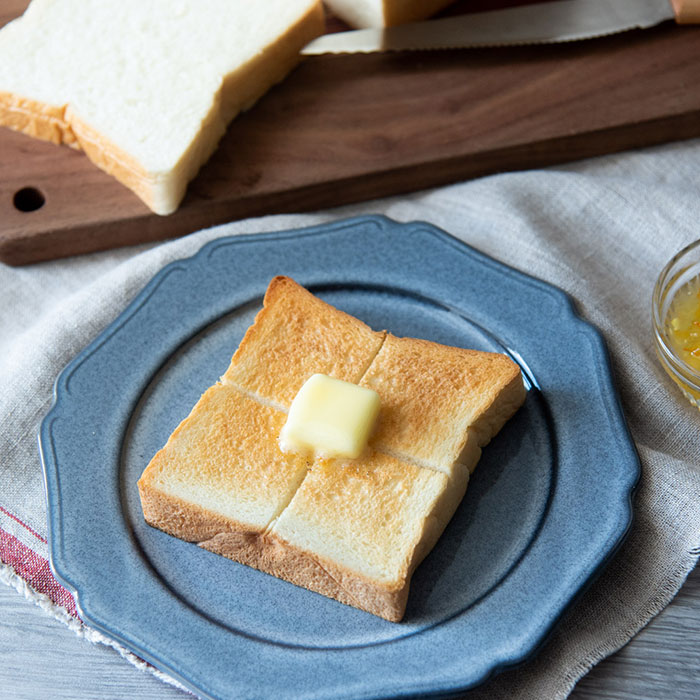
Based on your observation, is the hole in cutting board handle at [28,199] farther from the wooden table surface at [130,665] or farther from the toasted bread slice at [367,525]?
the toasted bread slice at [367,525]

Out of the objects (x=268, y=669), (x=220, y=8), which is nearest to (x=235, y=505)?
(x=268, y=669)

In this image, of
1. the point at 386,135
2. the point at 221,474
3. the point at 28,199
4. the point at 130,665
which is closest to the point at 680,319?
the point at 386,135

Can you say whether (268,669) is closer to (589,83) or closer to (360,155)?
(360,155)

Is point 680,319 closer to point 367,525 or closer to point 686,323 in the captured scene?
point 686,323

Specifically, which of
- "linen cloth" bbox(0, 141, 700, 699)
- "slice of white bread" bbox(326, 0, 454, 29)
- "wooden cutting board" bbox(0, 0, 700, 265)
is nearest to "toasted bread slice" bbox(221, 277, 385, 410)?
"linen cloth" bbox(0, 141, 700, 699)

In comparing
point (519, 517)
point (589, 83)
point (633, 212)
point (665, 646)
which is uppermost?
point (589, 83)

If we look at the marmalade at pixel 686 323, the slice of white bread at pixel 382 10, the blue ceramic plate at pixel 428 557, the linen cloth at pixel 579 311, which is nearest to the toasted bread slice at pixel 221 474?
the blue ceramic plate at pixel 428 557

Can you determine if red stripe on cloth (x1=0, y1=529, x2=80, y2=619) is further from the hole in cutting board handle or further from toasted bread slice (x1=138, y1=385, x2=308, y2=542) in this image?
the hole in cutting board handle
